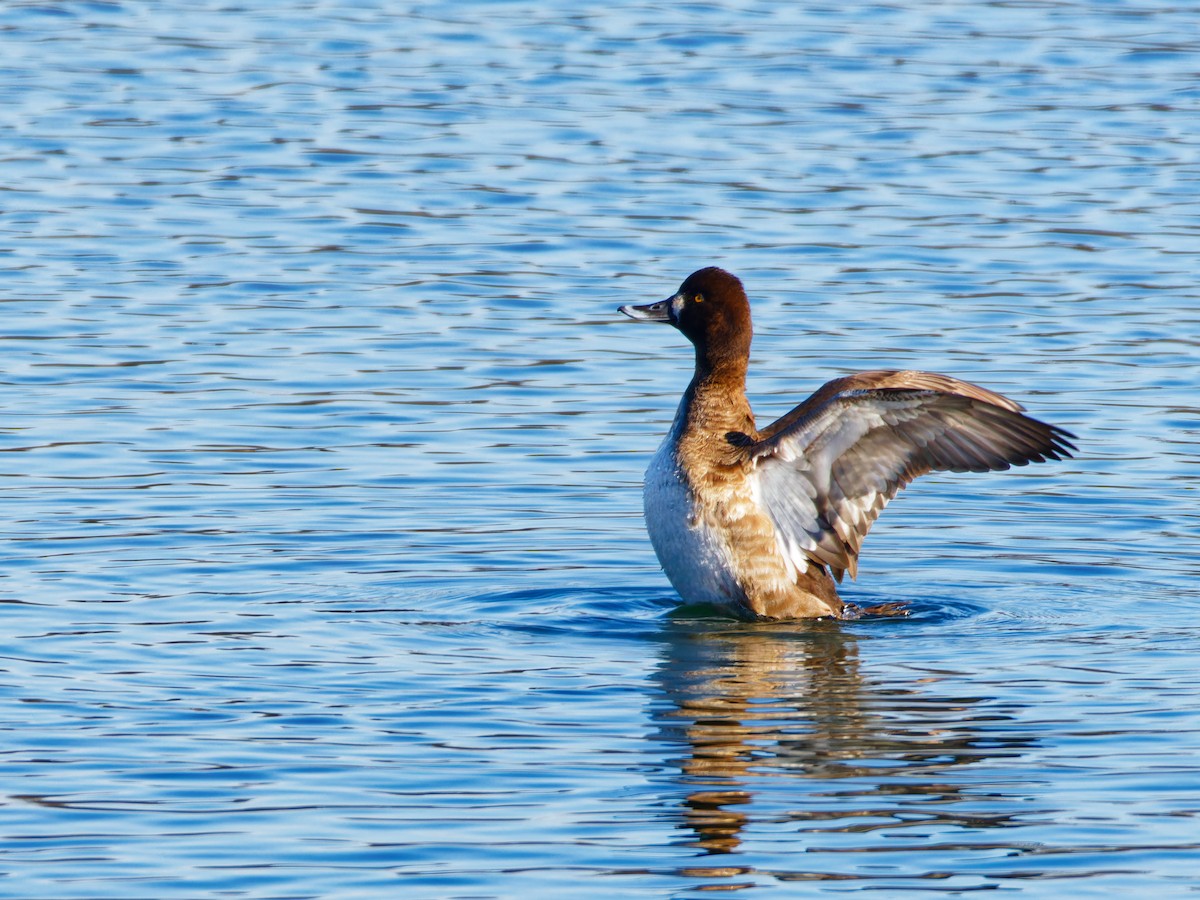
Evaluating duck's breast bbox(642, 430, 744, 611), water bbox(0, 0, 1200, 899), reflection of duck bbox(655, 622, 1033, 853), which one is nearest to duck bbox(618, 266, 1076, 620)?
duck's breast bbox(642, 430, 744, 611)

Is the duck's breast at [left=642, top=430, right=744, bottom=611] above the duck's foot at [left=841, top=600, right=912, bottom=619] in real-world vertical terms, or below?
above

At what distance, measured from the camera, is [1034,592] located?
35.1 ft

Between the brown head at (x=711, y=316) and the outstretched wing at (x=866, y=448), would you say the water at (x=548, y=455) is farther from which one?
the brown head at (x=711, y=316)

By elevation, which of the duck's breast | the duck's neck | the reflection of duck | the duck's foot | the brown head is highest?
the brown head

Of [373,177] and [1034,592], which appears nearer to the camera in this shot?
[1034,592]

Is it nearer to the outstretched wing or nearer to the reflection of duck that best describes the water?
the reflection of duck

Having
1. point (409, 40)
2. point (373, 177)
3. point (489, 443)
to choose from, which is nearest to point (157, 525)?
point (489, 443)

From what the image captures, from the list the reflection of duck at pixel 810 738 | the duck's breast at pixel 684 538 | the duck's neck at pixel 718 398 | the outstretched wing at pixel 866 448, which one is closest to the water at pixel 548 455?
the reflection of duck at pixel 810 738

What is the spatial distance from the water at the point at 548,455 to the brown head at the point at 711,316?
3.89 ft

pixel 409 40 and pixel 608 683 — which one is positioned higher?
pixel 409 40

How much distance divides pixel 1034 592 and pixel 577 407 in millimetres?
3772

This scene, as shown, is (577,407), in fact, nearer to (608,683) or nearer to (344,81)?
(608,683)

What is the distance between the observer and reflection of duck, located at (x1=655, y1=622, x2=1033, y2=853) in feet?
24.7

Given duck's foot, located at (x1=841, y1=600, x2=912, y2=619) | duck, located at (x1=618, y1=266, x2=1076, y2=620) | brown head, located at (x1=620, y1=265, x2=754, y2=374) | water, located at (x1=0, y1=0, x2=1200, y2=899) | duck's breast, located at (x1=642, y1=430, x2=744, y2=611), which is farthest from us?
brown head, located at (x1=620, y1=265, x2=754, y2=374)
